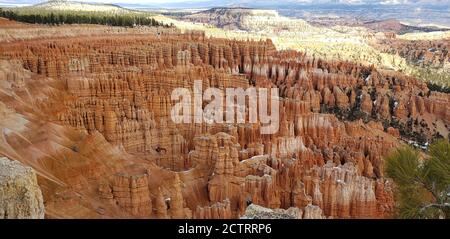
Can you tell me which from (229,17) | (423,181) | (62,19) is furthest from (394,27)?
(423,181)

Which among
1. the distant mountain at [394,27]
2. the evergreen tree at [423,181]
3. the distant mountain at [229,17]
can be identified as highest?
the evergreen tree at [423,181]

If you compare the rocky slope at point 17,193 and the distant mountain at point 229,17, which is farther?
the distant mountain at point 229,17

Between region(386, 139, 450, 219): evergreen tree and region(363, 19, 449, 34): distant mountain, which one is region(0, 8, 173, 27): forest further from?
region(363, 19, 449, 34): distant mountain

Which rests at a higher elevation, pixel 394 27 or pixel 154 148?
pixel 154 148

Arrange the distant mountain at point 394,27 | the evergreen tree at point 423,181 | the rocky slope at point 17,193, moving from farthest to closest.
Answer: the distant mountain at point 394,27
the evergreen tree at point 423,181
the rocky slope at point 17,193

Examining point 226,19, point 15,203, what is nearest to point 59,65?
point 15,203

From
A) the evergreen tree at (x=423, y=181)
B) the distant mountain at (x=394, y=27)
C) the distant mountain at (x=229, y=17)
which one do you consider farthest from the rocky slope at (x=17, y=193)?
the distant mountain at (x=394, y=27)

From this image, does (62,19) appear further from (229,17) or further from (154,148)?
(229,17)

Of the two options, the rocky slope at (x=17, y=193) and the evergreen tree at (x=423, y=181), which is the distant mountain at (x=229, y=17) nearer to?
the evergreen tree at (x=423, y=181)
